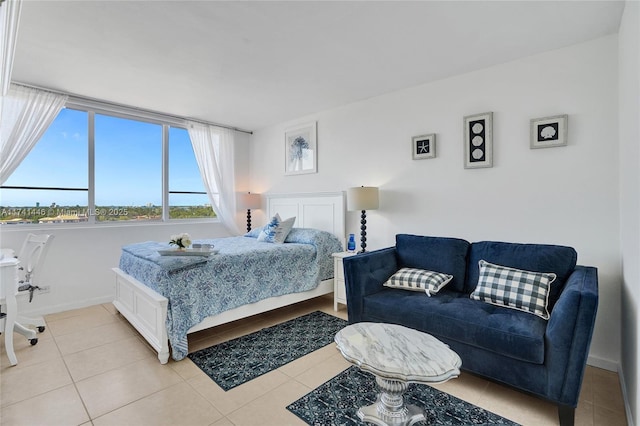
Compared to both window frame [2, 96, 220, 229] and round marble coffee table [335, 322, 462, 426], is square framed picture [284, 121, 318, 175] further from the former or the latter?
round marble coffee table [335, 322, 462, 426]

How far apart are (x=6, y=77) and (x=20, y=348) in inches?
90.3

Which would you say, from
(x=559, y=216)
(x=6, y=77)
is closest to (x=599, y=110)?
(x=559, y=216)

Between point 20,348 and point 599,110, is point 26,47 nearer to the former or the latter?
point 20,348

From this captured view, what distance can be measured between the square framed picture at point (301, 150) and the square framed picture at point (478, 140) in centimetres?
205

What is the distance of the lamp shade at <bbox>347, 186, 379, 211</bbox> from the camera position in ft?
11.5

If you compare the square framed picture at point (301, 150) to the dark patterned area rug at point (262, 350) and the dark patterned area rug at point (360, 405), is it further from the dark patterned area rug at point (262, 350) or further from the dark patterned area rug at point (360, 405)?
the dark patterned area rug at point (360, 405)

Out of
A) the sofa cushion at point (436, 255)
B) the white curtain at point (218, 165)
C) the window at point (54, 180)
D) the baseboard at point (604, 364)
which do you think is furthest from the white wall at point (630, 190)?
the window at point (54, 180)

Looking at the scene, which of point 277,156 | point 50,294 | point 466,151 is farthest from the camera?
point 277,156

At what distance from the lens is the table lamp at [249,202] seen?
5.08 metres

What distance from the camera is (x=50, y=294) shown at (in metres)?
3.57

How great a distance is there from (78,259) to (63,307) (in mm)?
565

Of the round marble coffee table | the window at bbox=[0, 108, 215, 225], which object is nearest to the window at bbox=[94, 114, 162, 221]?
the window at bbox=[0, 108, 215, 225]

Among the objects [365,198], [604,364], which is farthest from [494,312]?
[365,198]

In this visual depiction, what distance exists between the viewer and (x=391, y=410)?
1689 millimetres
